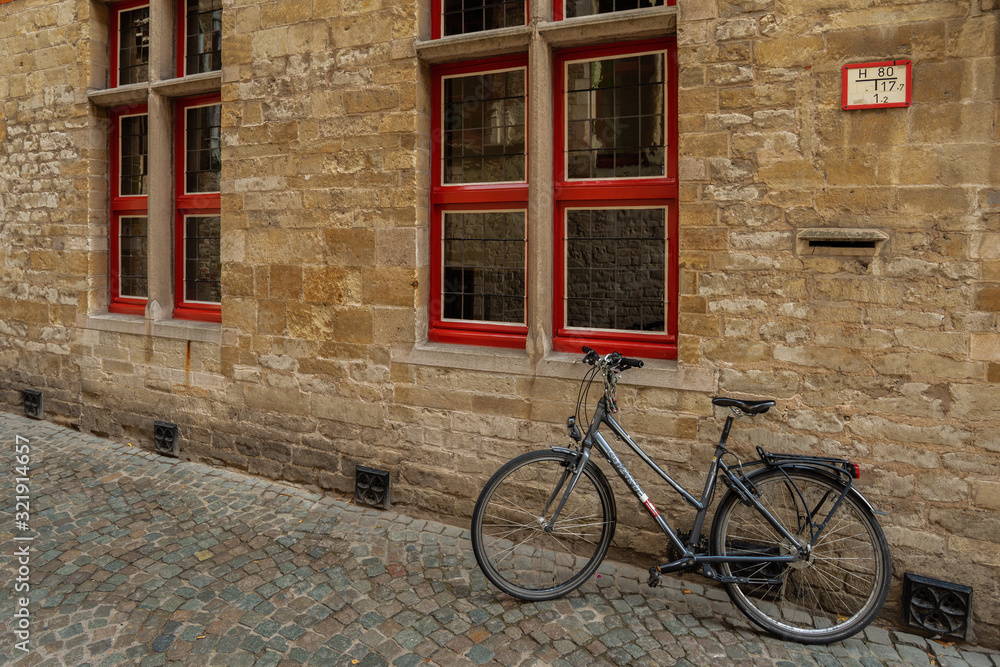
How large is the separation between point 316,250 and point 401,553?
2.11m

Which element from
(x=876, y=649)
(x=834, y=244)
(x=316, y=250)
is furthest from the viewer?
(x=316, y=250)

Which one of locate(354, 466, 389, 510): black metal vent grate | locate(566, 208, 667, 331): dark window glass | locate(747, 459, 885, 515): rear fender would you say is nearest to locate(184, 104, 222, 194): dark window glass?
locate(354, 466, 389, 510): black metal vent grate

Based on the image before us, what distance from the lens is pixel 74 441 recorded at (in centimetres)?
554

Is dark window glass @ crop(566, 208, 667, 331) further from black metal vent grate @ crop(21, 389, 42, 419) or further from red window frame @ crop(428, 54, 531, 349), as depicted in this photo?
black metal vent grate @ crop(21, 389, 42, 419)

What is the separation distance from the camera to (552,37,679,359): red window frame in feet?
12.0

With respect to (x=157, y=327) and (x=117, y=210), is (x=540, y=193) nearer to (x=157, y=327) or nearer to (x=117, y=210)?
(x=157, y=327)

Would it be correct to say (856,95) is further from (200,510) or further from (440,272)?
(200,510)

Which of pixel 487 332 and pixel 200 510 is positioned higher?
pixel 487 332

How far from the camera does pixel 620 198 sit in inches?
148

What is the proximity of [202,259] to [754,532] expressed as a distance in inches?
181

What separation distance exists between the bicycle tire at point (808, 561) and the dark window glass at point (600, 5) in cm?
266

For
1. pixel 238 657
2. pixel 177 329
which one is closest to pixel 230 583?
pixel 238 657

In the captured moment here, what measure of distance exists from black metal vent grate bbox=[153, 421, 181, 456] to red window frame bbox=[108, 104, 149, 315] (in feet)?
3.89

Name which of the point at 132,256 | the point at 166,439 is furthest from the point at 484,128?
the point at 132,256
